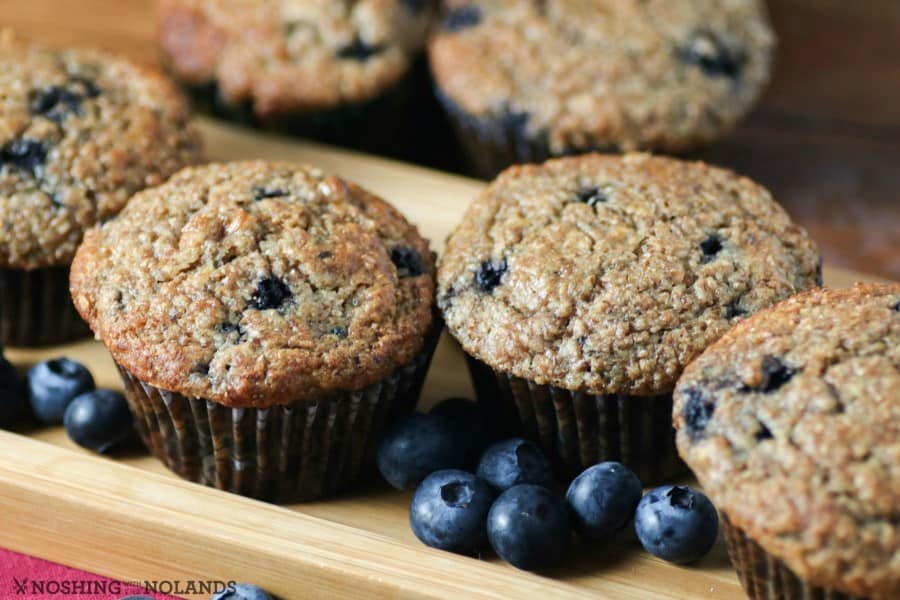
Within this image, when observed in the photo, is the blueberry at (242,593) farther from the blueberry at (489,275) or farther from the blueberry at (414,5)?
the blueberry at (414,5)

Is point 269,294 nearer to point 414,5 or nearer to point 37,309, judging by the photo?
point 37,309

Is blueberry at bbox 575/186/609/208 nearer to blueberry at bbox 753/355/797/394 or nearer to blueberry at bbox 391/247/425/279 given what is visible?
blueberry at bbox 391/247/425/279

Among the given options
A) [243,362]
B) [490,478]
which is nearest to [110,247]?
[243,362]

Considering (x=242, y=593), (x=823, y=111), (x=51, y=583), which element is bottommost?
(x=51, y=583)

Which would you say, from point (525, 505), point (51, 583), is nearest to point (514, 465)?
point (525, 505)

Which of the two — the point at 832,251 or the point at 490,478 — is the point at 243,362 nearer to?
the point at 490,478

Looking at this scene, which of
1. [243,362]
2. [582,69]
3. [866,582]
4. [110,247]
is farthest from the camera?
[582,69]
